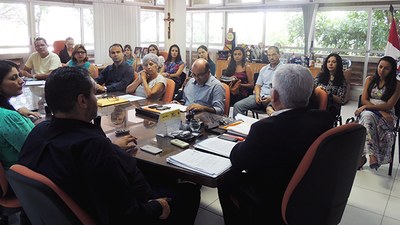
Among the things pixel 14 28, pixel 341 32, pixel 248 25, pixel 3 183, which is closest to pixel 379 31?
pixel 341 32

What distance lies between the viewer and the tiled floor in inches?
97.7

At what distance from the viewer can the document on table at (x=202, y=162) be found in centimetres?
160

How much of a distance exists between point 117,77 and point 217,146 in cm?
262

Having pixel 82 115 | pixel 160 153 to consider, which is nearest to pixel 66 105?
pixel 82 115

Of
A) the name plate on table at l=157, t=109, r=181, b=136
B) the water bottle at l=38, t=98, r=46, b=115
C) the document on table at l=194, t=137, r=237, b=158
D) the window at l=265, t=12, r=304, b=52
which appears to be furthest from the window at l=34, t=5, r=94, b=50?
the document on table at l=194, t=137, r=237, b=158

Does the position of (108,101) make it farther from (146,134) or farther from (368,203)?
(368,203)

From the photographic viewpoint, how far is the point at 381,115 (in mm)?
3473

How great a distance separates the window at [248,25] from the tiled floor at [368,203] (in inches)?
278

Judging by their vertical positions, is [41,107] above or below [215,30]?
below

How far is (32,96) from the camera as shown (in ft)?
11.0

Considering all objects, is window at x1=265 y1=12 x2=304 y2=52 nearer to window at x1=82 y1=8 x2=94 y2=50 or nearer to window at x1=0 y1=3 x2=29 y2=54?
window at x1=82 y1=8 x2=94 y2=50

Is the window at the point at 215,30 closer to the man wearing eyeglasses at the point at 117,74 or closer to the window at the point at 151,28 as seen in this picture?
the window at the point at 151,28

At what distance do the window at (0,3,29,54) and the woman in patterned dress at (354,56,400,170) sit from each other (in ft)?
25.2

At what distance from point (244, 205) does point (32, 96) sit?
8.44 feet
